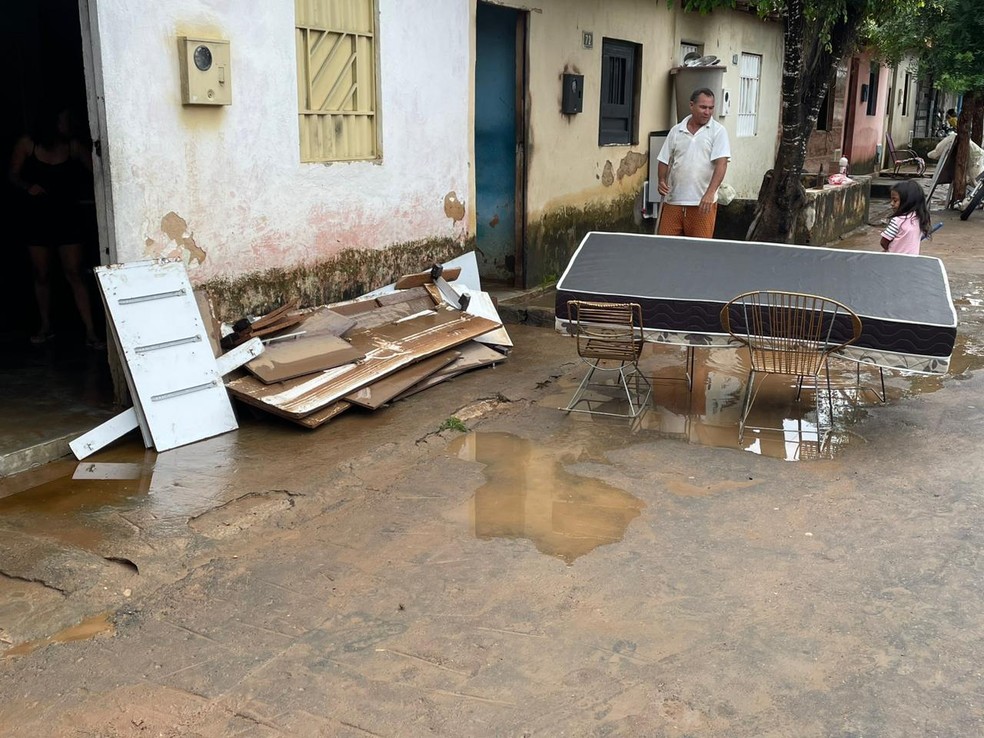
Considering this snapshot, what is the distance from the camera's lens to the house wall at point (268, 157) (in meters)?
5.31

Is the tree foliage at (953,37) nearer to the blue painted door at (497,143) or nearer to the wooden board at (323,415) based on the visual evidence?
the blue painted door at (497,143)

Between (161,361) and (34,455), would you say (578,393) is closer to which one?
(161,361)

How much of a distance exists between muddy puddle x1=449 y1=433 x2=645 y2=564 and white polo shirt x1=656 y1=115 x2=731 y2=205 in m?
3.47

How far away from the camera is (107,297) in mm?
5172

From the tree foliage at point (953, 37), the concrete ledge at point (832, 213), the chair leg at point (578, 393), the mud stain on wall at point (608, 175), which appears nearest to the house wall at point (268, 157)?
the chair leg at point (578, 393)

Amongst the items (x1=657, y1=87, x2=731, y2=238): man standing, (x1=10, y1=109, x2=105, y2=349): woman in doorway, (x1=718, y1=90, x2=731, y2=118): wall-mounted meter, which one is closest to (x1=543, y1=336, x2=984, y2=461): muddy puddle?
(x1=657, y1=87, x2=731, y2=238): man standing

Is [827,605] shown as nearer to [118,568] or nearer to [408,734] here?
[408,734]

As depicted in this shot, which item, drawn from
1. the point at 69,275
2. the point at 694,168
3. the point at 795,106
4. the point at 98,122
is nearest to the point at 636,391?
the point at 694,168

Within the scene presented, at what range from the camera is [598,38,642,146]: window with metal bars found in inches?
423

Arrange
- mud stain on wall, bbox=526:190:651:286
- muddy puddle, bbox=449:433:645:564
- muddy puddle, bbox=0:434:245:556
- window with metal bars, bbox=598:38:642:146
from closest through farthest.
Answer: muddy puddle, bbox=0:434:245:556 < muddy puddle, bbox=449:433:645:564 < mud stain on wall, bbox=526:190:651:286 < window with metal bars, bbox=598:38:642:146

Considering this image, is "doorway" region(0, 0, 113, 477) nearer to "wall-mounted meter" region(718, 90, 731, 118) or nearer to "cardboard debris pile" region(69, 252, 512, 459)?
"cardboard debris pile" region(69, 252, 512, 459)

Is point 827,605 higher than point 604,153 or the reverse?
the reverse

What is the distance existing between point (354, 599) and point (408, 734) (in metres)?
0.90

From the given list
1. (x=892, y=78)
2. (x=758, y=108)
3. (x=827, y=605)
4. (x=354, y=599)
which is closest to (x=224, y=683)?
(x=354, y=599)
